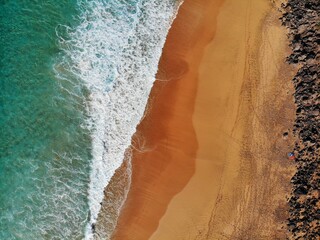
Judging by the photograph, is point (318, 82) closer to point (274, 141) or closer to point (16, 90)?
point (274, 141)

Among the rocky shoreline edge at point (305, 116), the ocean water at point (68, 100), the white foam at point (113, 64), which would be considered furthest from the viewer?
the white foam at point (113, 64)

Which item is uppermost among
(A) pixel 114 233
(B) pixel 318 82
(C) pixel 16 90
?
(B) pixel 318 82

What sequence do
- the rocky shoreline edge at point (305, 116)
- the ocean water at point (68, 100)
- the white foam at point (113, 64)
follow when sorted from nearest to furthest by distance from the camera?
1. the rocky shoreline edge at point (305, 116)
2. the ocean water at point (68, 100)
3. the white foam at point (113, 64)

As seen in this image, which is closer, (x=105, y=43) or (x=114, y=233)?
(x=114, y=233)

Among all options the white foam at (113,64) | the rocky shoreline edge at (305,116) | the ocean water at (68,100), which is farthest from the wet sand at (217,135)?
the ocean water at (68,100)

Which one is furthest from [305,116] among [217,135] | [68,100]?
[68,100]

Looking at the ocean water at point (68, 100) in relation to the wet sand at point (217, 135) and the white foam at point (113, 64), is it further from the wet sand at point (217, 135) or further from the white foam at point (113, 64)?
the wet sand at point (217, 135)

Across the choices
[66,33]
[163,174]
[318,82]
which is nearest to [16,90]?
[66,33]

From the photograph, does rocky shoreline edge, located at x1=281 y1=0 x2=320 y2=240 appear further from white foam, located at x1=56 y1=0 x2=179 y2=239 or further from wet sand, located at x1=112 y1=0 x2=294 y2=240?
white foam, located at x1=56 y1=0 x2=179 y2=239
